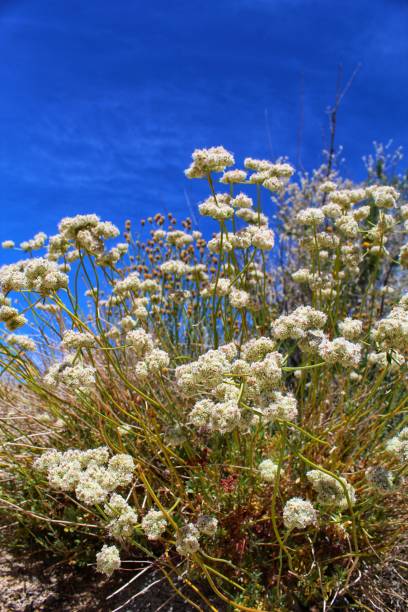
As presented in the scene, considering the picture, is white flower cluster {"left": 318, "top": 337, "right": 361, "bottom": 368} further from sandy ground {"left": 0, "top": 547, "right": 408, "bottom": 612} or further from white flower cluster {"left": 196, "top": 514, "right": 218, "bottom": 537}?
sandy ground {"left": 0, "top": 547, "right": 408, "bottom": 612}

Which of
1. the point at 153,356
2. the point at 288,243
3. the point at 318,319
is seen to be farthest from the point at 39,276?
the point at 288,243

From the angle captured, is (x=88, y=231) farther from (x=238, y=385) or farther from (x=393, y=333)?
(x=393, y=333)

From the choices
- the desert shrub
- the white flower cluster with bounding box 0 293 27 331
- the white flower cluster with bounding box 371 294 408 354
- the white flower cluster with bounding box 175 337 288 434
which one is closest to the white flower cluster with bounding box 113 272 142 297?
the desert shrub

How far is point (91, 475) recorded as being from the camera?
2.44 metres

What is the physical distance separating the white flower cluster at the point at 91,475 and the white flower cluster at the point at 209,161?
1939mm

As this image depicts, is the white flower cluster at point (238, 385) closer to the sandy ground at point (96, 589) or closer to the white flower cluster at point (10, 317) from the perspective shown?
the white flower cluster at point (10, 317)

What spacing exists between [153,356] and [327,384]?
161 cm

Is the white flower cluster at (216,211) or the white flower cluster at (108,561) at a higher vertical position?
the white flower cluster at (216,211)

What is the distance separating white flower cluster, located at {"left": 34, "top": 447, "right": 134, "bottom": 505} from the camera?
2.33m

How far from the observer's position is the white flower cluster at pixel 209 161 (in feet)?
11.5

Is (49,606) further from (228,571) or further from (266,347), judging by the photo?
(266,347)

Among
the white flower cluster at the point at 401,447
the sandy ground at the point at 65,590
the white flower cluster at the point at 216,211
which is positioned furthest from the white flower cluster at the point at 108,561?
the white flower cluster at the point at 216,211

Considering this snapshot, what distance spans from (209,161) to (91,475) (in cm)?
209

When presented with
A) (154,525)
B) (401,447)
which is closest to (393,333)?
(401,447)
